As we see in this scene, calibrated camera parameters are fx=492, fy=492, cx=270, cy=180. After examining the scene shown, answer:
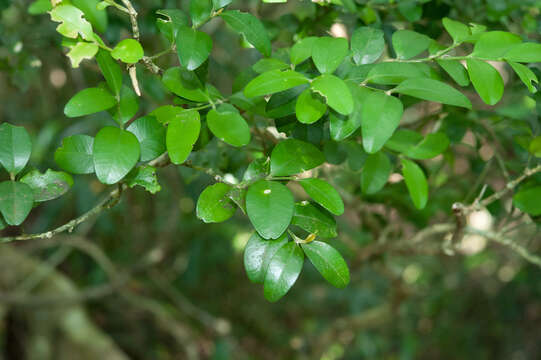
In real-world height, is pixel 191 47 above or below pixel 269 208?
above

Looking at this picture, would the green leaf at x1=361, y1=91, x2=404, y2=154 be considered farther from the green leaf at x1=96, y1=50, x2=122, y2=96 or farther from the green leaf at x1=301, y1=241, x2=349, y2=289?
the green leaf at x1=96, y1=50, x2=122, y2=96

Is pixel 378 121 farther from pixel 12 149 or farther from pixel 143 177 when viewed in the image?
pixel 12 149

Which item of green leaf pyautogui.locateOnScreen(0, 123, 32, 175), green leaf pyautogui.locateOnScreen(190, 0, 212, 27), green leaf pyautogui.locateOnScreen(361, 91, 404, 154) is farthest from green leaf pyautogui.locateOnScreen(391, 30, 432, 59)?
green leaf pyautogui.locateOnScreen(0, 123, 32, 175)

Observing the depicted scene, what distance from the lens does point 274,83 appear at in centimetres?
51

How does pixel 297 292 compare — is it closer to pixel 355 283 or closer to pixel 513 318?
pixel 355 283

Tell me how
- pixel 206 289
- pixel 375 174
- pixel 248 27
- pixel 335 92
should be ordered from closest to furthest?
pixel 335 92
pixel 248 27
pixel 375 174
pixel 206 289

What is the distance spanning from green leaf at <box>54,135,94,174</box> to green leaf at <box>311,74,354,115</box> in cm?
26

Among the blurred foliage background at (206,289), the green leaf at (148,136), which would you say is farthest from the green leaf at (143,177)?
the blurred foliage background at (206,289)

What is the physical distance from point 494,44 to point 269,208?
32 centimetres

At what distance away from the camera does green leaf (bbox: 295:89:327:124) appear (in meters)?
0.50

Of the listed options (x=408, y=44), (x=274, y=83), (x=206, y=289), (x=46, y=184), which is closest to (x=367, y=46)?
(x=408, y=44)

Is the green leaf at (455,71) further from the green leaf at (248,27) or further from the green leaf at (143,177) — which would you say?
the green leaf at (143,177)

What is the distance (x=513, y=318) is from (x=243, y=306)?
1233mm

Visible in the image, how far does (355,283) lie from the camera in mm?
2318
